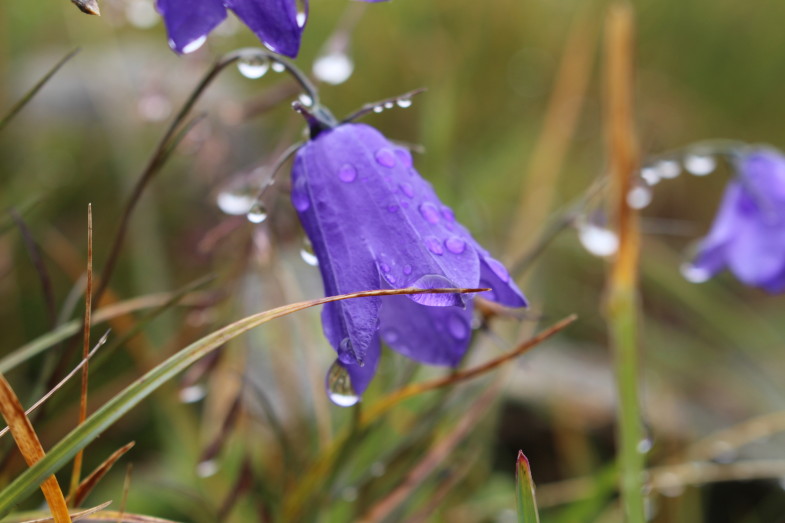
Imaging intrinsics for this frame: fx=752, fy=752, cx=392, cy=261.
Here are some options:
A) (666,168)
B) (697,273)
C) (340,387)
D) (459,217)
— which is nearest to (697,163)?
(666,168)

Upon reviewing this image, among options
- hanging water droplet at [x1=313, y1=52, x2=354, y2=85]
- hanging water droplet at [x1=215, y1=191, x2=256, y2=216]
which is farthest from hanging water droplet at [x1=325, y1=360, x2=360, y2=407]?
hanging water droplet at [x1=313, y1=52, x2=354, y2=85]

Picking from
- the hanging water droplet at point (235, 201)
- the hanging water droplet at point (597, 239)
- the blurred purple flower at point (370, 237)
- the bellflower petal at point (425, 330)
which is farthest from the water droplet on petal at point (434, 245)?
the hanging water droplet at point (597, 239)

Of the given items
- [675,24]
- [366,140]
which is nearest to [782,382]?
[366,140]

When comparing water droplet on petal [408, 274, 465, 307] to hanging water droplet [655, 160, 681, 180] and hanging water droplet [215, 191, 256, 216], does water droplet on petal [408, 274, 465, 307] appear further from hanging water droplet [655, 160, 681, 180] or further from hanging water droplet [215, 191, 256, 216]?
hanging water droplet [655, 160, 681, 180]

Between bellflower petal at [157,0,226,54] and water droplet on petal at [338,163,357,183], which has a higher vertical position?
bellflower petal at [157,0,226,54]

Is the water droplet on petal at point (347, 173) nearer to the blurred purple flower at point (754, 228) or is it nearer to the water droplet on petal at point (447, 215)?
the water droplet on petal at point (447, 215)

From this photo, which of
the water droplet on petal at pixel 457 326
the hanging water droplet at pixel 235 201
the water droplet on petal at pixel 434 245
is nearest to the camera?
the water droplet on petal at pixel 434 245
